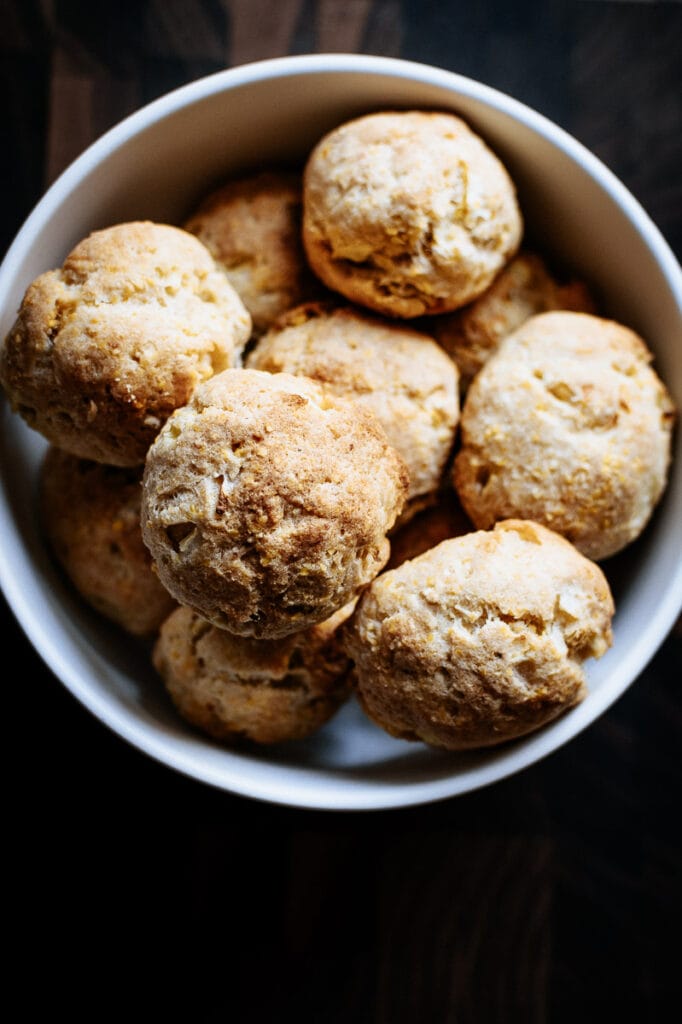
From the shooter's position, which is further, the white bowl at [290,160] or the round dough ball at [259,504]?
the white bowl at [290,160]

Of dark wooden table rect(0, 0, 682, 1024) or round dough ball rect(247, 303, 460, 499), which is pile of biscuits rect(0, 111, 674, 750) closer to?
round dough ball rect(247, 303, 460, 499)

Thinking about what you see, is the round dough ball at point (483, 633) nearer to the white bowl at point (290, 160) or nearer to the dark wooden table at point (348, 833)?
the white bowl at point (290, 160)

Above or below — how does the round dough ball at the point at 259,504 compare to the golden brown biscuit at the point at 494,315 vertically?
below

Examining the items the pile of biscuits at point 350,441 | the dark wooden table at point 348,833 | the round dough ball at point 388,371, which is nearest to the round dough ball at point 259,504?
the pile of biscuits at point 350,441

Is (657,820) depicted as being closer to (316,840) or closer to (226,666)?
(316,840)

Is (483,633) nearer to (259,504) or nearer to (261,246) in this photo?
(259,504)
